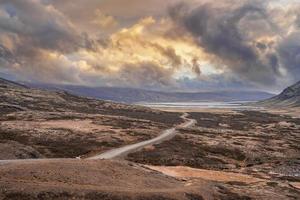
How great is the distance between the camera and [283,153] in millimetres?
108875

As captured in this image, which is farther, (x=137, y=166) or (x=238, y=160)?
(x=238, y=160)

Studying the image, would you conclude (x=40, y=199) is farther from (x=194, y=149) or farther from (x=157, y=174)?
(x=194, y=149)

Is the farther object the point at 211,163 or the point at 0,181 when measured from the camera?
the point at 211,163

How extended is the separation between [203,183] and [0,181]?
25322mm

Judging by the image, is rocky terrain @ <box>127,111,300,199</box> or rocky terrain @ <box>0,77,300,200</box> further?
rocky terrain @ <box>127,111,300,199</box>

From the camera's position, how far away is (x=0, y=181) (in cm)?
3884

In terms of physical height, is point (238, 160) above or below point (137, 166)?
below

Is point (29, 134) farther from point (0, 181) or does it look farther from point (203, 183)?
point (0, 181)

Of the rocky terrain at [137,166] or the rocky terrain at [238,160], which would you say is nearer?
the rocky terrain at [137,166]

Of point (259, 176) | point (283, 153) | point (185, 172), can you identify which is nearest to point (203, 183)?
point (185, 172)

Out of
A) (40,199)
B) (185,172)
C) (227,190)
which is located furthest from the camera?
(185,172)

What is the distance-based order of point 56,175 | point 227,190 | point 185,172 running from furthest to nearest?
1. point 185,172
2. point 227,190
3. point 56,175

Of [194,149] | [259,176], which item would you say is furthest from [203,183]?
[194,149]

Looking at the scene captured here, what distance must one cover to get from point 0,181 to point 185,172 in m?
38.1
